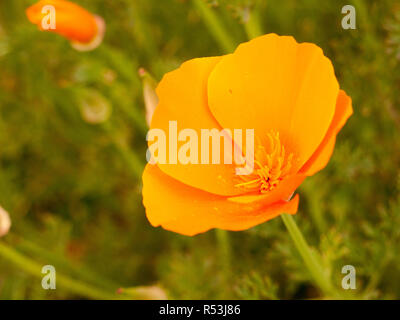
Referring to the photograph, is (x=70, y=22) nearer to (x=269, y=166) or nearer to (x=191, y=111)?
(x=191, y=111)

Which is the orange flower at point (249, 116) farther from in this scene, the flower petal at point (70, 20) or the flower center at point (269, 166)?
the flower petal at point (70, 20)

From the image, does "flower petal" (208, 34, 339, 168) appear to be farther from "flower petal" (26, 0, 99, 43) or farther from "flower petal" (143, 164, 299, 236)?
"flower petal" (26, 0, 99, 43)

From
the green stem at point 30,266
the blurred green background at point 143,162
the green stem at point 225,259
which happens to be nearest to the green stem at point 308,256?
the blurred green background at point 143,162

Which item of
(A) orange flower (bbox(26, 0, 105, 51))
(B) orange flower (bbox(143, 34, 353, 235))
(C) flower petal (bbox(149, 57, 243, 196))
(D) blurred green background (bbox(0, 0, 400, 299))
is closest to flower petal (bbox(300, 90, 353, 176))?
(B) orange flower (bbox(143, 34, 353, 235))

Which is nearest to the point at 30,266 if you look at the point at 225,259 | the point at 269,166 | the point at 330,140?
the point at 225,259
